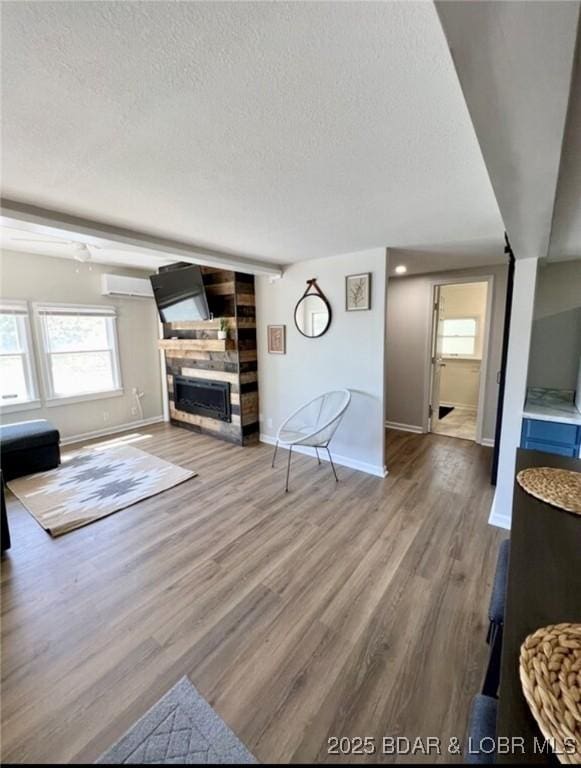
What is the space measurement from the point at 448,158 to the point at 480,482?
2883 mm

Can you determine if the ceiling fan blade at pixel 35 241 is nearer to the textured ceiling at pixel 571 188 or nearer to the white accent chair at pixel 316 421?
the white accent chair at pixel 316 421

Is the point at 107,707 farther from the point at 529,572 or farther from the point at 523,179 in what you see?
the point at 523,179

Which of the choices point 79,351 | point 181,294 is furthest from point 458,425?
point 79,351

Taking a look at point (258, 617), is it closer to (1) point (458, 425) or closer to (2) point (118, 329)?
(1) point (458, 425)

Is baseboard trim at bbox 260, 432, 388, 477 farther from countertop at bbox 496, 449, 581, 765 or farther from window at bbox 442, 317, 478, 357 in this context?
window at bbox 442, 317, 478, 357

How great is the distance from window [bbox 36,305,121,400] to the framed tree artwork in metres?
3.56

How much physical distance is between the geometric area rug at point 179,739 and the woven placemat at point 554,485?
1429 mm

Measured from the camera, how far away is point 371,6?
2.64 feet

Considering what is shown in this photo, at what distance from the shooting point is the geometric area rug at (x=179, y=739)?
1.14 m

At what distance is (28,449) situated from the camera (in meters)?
3.41

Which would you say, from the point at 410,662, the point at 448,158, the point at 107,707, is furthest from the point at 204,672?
the point at 448,158

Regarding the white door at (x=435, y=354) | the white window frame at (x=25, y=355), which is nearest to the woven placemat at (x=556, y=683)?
the white door at (x=435, y=354)

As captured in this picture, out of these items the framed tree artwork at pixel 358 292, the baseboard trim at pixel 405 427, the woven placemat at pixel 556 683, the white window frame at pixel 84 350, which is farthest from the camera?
the baseboard trim at pixel 405 427

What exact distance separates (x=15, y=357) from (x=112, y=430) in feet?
5.12
